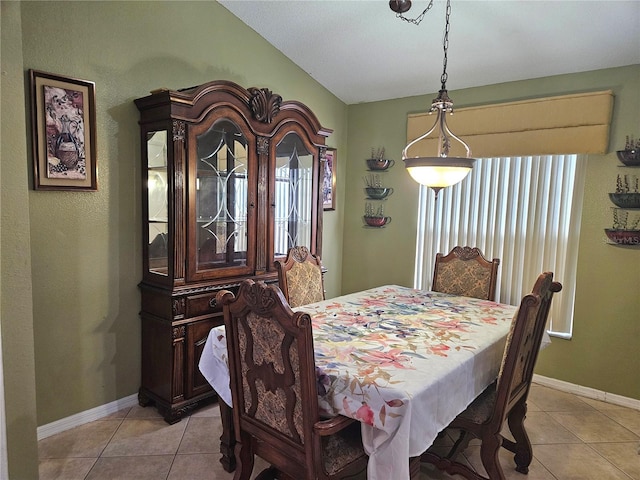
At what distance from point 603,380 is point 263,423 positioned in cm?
264

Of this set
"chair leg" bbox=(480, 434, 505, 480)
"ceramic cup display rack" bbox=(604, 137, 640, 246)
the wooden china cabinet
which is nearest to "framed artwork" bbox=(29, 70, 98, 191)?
the wooden china cabinet

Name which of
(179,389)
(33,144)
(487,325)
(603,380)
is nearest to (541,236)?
(603,380)

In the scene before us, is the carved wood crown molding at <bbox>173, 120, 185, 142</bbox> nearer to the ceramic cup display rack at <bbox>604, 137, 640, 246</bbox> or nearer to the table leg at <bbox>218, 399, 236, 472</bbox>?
the table leg at <bbox>218, 399, 236, 472</bbox>

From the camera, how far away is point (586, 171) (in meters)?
2.97

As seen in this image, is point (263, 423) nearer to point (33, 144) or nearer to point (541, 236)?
point (33, 144)

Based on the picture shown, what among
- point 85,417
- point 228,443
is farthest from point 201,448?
point 85,417

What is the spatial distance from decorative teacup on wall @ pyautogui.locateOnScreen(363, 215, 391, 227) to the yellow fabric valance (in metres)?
0.75

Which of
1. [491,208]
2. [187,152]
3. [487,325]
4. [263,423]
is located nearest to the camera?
[263,423]

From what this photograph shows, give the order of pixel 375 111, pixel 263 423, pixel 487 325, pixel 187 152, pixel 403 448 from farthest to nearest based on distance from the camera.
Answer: pixel 375 111
pixel 187 152
pixel 487 325
pixel 263 423
pixel 403 448

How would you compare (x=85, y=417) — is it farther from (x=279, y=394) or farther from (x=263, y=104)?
(x=263, y=104)

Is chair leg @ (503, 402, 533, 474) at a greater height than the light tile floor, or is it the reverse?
chair leg @ (503, 402, 533, 474)

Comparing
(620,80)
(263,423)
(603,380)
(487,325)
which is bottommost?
(603,380)

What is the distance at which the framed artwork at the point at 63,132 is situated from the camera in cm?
220

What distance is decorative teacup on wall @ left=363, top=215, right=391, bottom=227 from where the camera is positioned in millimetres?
3994
